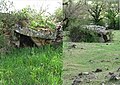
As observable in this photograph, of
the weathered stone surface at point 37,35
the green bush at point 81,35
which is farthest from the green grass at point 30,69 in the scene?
the green bush at point 81,35

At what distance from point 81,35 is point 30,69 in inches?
226

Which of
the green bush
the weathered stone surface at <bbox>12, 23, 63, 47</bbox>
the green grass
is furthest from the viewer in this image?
the green bush

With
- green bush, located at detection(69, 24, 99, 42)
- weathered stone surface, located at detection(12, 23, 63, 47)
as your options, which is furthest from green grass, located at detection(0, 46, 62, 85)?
green bush, located at detection(69, 24, 99, 42)

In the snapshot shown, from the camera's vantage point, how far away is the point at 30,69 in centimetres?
253

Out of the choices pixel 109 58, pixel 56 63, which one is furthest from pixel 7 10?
pixel 109 58

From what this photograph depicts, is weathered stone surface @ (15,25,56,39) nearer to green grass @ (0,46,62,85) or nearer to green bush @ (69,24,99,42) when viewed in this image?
green grass @ (0,46,62,85)

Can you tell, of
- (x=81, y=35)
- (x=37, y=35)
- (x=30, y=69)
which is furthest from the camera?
(x=81, y=35)

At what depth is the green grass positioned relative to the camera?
222cm

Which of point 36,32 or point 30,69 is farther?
point 36,32

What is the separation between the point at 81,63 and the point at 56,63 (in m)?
1.80

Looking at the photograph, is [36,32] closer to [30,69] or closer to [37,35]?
[37,35]

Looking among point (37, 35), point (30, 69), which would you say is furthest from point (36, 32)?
point (30, 69)

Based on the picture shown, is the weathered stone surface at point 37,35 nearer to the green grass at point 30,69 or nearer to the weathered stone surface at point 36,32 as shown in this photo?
the weathered stone surface at point 36,32

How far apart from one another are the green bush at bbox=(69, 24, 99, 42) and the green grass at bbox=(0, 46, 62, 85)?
4.70 m
